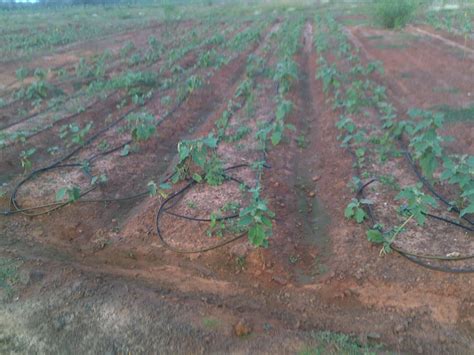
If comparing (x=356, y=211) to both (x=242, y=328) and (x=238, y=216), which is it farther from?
(x=242, y=328)

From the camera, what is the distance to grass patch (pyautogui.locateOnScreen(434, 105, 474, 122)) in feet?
26.6

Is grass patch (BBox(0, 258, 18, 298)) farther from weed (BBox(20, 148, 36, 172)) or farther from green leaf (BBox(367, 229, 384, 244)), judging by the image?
green leaf (BBox(367, 229, 384, 244))

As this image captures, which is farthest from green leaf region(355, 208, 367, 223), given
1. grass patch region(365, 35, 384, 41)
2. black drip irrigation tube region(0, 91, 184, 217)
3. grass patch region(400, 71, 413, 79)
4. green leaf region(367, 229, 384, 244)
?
grass patch region(365, 35, 384, 41)

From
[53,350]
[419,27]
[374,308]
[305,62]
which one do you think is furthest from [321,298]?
[419,27]

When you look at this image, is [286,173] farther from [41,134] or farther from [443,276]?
[41,134]

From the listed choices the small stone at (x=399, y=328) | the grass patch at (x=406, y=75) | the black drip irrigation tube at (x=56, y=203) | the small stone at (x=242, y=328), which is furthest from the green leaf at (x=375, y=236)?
the grass patch at (x=406, y=75)

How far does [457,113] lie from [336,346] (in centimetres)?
662

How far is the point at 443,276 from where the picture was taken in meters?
4.31

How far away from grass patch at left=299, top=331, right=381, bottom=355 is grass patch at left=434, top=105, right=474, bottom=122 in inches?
236

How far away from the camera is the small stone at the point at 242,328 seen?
3.71m

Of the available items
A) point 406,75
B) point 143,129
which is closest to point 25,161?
point 143,129

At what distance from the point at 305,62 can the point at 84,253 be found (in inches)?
402

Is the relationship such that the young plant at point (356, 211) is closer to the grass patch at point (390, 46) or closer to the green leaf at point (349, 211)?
the green leaf at point (349, 211)

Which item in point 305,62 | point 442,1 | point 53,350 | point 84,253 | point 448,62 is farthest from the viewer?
point 442,1
